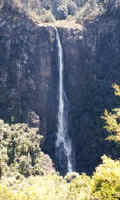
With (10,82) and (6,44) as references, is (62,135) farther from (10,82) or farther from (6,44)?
(6,44)

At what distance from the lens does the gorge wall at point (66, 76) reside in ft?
77.4

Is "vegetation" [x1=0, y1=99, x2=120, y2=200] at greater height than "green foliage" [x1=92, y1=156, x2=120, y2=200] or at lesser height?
lesser

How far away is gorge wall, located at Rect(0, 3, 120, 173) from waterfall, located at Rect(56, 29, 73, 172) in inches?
22.9

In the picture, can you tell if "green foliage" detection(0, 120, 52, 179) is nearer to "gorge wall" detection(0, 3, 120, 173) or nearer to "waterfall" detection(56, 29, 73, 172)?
"gorge wall" detection(0, 3, 120, 173)

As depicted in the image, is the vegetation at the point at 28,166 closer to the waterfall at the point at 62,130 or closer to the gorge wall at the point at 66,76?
the gorge wall at the point at 66,76

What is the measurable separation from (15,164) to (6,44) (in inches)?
535

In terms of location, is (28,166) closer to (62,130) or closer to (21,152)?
(21,152)

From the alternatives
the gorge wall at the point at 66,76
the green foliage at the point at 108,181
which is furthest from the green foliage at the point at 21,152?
the green foliage at the point at 108,181

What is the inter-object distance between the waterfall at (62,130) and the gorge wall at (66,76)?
1.91ft

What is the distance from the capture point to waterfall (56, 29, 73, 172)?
77.3 ft

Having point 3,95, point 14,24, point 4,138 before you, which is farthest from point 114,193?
point 14,24

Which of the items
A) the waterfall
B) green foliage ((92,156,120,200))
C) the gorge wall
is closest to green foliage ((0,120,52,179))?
the gorge wall

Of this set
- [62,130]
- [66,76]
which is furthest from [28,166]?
[66,76]

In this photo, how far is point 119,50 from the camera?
2708cm
